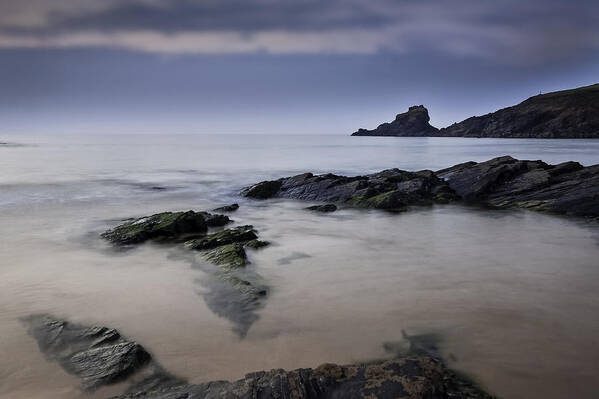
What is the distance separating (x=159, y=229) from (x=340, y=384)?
32.1 ft

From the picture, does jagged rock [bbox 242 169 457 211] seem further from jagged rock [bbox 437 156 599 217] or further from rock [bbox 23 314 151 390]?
rock [bbox 23 314 151 390]

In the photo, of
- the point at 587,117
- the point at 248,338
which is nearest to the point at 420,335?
the point at 248,338

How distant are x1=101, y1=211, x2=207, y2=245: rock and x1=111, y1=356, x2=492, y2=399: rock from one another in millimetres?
8569

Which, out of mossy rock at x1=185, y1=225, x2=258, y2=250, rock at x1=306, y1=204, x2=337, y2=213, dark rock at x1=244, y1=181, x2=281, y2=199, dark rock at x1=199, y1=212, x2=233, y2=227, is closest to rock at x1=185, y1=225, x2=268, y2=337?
mossy rock at x1=185, y1=225, x2=258, y2=250

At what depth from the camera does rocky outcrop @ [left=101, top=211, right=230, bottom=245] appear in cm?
1196

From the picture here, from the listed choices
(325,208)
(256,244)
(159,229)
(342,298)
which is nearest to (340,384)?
(342,298)

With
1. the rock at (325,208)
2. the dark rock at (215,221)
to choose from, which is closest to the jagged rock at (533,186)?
the rock at (325,208)

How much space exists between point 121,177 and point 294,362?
3220 centimetres

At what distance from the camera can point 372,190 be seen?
19.4 m

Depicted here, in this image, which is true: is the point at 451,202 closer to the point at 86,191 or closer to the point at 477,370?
the point at 477,370

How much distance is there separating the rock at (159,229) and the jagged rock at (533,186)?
1356 cm

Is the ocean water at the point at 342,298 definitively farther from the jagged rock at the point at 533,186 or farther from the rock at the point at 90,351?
the jagged rock at the point at 533,186

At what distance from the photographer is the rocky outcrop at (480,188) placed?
16578 mm

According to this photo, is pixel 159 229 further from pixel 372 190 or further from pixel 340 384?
pixel 372 190
